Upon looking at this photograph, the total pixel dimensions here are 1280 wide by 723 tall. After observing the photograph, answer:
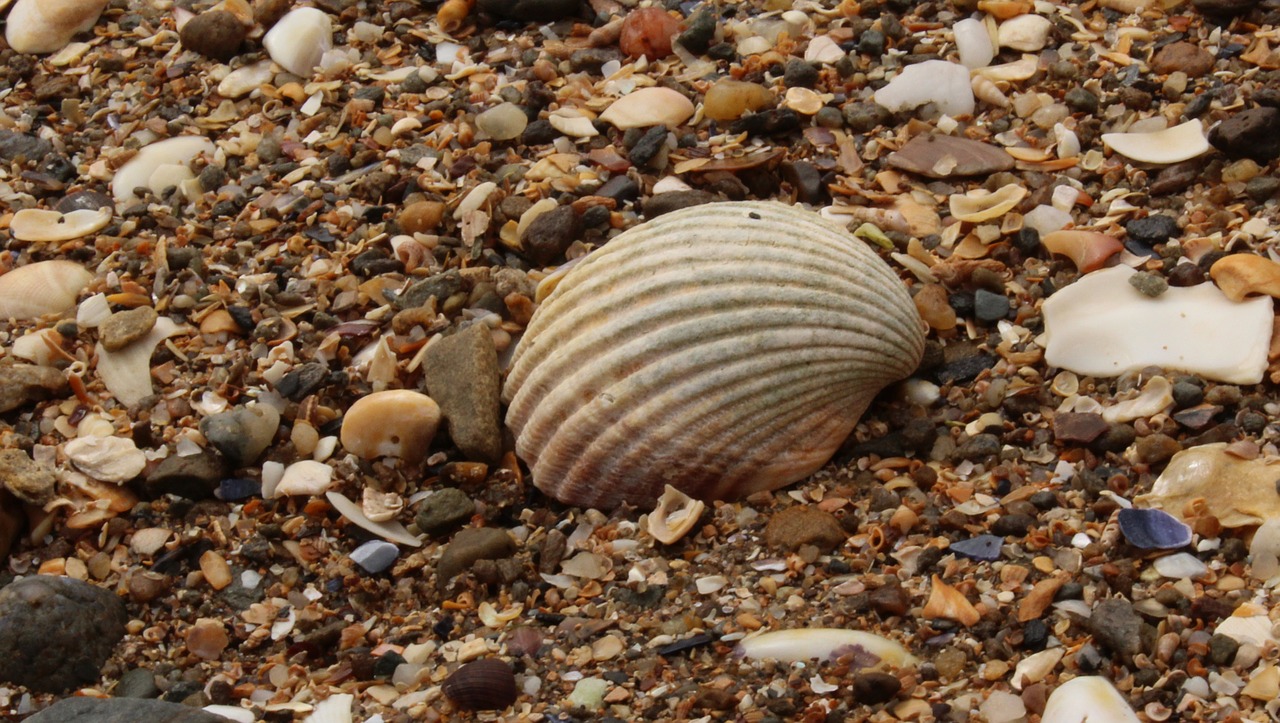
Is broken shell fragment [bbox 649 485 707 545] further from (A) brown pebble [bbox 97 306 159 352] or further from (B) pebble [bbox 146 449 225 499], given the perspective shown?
(A) brown pebble [bbox 97 306 159 352]

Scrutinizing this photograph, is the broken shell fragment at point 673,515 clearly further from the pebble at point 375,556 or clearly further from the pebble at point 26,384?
the pebble at point 26,384

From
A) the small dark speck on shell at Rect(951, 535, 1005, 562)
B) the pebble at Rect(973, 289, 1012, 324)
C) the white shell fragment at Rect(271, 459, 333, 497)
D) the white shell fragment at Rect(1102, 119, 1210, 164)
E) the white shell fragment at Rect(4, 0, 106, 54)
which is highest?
the white shell fragment at Rect(4, 0, 106, 54)

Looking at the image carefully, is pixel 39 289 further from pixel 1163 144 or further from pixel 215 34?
pixel 1163 144

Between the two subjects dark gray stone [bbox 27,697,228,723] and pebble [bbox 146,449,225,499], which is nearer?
dark gray stone [bbox 27,697,228,723]

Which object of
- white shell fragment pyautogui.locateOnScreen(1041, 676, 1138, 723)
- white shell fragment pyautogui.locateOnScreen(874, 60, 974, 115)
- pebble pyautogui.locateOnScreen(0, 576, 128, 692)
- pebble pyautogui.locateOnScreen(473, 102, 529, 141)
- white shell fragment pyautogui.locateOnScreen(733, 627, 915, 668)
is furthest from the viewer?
pebble pyautogui.locateOnScreen(473, 102, 529, 141)

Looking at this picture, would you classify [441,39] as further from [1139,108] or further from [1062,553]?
[1062,553]

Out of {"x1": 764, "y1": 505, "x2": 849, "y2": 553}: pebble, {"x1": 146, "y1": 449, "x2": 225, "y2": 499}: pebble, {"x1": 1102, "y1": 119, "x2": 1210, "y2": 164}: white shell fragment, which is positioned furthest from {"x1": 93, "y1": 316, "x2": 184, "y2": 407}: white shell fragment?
{"x1": 1102, "y1": 119, "x2": 1210, "y2": 164}: white shell fragment

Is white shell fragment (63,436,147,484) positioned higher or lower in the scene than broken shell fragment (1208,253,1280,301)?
lower

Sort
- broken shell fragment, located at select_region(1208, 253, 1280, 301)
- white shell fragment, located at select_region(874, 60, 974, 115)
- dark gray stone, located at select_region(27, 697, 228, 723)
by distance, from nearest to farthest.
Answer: dark gray stone, located at select_region(27, 697, 228, 723) → broken shell fragment, located at select_region(1208, 253, 1280, 301) → white shell fragment, located at select_region(874, 60, 974, 115)

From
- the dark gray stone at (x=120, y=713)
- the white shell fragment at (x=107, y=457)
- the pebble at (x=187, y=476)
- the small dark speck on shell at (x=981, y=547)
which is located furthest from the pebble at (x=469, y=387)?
the small dark speck on shell at (x=981, y=547)
